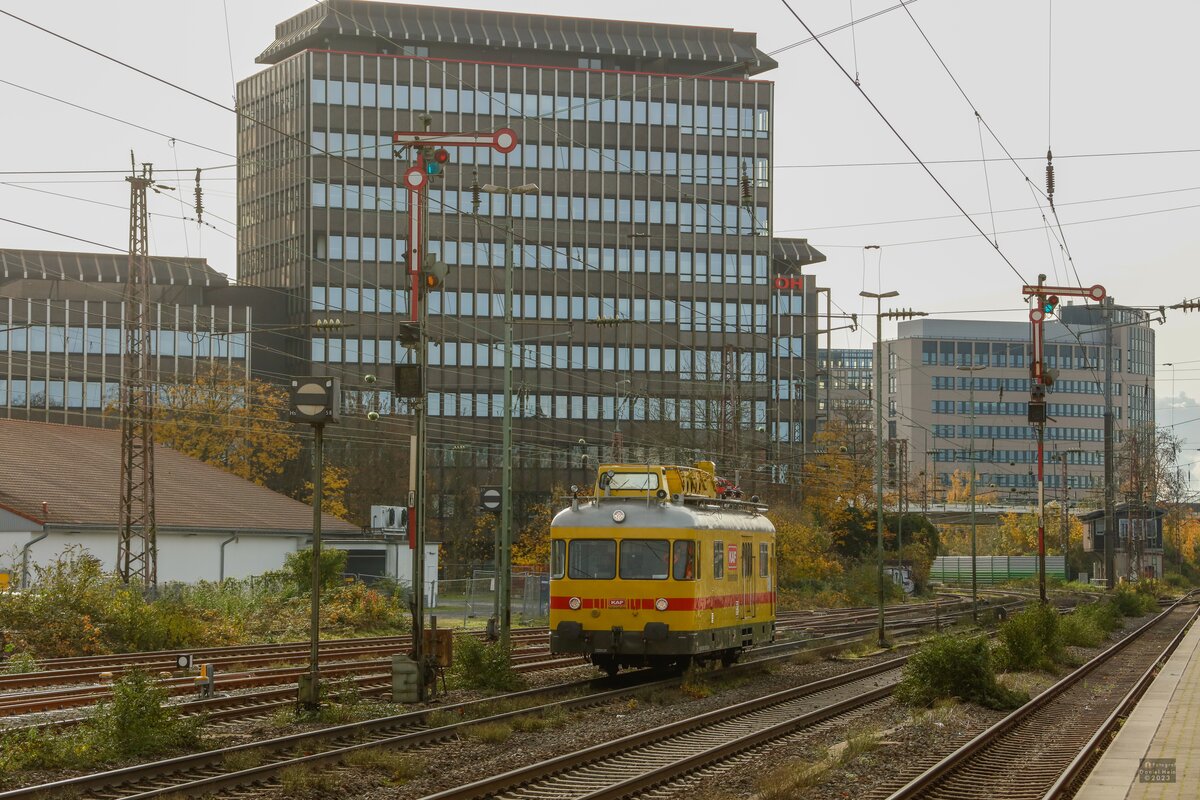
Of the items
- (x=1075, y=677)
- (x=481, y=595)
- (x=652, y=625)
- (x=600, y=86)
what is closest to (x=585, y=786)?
(x=652, y=625)

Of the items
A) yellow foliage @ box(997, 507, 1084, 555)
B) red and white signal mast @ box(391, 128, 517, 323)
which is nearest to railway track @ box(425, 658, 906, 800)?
red and white signal mast @ box(391, 128, 517, 323)

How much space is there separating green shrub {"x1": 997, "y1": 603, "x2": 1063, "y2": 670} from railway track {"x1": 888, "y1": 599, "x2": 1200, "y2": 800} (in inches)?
30.3

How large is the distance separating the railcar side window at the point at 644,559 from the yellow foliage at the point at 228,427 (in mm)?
48395

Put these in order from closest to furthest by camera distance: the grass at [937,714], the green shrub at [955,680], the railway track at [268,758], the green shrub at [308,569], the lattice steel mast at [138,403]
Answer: the railway track at [268,758], the grass at [937,714], the green shrub at [955,680], the lattice steel mast at [138,403], the green shrub at [308,569]

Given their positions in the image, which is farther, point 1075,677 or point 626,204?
point 626,204

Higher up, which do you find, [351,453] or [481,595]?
[351,453]

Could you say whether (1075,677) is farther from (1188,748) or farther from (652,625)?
(1188,748)

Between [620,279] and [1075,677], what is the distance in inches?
3306

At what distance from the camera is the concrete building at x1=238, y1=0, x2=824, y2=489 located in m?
108

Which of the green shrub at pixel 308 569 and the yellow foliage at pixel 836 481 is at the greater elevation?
the yellow foliage at pixel 836 481

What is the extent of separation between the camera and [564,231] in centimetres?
11319

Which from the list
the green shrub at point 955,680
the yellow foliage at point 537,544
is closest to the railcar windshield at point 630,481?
the green shrub at point 955,680

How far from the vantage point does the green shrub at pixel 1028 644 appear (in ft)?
104

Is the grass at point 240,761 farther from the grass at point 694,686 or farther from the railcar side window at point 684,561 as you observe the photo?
the railcar side window at point 684,561
